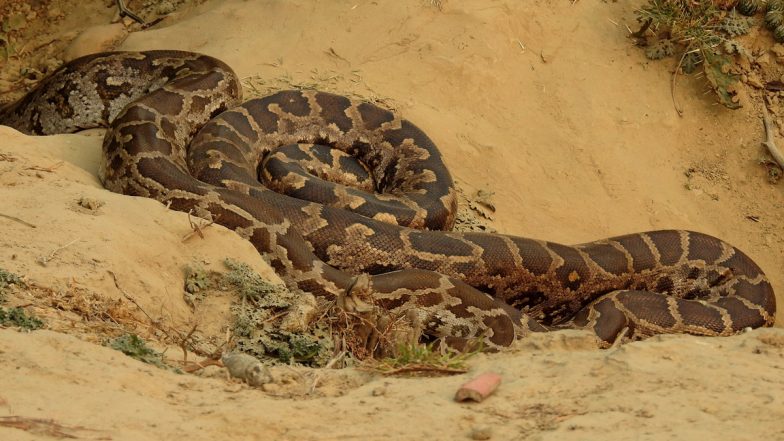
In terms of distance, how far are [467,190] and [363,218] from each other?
89.4 inches

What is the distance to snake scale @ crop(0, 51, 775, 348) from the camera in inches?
328

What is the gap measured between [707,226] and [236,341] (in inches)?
268

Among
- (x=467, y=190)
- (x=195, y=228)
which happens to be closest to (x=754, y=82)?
(x=467, y=190)

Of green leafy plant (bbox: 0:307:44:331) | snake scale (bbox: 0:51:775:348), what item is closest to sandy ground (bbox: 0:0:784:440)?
green leafy plant (bbox: 0:307:44:331)

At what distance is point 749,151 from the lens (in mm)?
12289

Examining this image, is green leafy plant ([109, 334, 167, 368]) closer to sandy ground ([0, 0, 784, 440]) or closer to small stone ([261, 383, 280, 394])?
sandy ground ([0, 0, 784, 440])

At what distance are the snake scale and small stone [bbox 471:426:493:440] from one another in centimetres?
274

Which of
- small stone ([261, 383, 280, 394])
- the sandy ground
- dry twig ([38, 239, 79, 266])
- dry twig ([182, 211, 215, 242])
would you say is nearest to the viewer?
the sandy ground

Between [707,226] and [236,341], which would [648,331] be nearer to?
[707,226]

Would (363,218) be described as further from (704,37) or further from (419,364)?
(704,37)

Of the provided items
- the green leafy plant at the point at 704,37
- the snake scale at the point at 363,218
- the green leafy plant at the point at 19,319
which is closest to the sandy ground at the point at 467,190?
the green leafy plant at the point at 19,319

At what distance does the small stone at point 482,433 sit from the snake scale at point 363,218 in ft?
8.98

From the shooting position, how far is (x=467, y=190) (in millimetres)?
10812

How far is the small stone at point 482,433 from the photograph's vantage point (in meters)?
4.51
